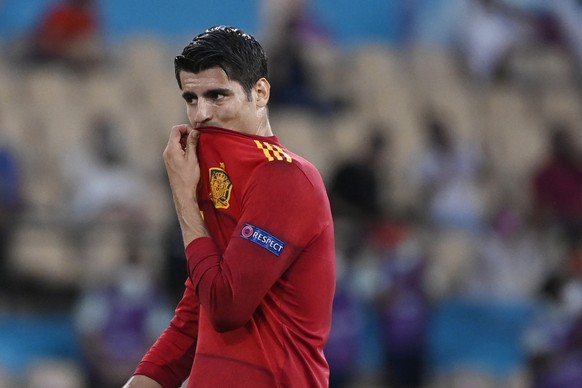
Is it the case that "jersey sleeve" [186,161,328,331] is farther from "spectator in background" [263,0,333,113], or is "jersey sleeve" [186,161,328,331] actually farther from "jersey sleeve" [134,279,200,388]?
"spectator in background" [263,0,333,113]

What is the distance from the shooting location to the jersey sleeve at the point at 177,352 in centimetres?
313

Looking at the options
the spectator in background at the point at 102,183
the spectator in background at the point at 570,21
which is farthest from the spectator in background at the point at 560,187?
the spectator in background at the point at 102,183

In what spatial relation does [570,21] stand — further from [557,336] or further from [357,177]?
[557,336]

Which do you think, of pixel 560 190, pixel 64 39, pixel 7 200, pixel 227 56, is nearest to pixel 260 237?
pixel 227 56

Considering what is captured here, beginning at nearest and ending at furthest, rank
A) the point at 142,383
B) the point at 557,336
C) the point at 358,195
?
the point at 142,383
the point at 557,336
the point at 358,195

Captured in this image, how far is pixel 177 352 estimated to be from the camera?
3.15 meters

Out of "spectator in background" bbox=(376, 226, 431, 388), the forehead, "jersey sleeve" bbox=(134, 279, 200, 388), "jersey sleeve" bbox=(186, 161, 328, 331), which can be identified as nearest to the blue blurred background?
"spectator in background" bbox=(376, 226, 431, 388)

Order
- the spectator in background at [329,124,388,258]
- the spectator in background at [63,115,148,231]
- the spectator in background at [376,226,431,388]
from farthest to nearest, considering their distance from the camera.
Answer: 1. the spectator in background at [63,115,148,231]
2. the spectator in background at [329,124,388,258]
3. the spectator in background at [376,226,431,388]

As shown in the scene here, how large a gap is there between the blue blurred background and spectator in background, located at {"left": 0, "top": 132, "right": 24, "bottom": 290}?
0.5 inches

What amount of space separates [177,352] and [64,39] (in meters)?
6.74

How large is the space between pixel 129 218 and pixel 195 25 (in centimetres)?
267

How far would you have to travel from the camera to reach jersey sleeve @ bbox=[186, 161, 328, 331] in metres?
2.71

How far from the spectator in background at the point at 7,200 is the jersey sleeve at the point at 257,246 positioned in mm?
5282

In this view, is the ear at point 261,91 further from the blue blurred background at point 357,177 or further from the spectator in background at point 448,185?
the spectator in background at point 448,185
